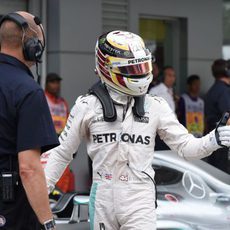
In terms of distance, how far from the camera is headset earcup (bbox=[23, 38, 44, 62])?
3422 millimetres

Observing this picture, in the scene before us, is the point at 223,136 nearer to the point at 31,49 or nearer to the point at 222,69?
the point at 31,49

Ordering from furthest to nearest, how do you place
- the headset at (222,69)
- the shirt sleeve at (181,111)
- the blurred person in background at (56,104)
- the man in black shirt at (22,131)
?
the shirt sleeve at (181,111)
the blurred person in background at (56,104)
the headset at (222,69)
the man in black shirt at (22,131)

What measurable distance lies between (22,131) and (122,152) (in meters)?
0.91

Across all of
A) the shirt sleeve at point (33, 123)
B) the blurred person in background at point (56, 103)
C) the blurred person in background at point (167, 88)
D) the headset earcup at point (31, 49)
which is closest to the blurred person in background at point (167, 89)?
the blurred person in background at point (167, 88)

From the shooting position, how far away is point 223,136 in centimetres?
392

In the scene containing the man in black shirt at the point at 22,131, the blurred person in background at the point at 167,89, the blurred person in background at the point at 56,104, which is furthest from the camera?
the blurred person in background at the point at 167,89

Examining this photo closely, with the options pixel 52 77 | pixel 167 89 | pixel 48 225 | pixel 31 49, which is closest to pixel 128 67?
pixel 31 49

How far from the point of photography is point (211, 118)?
9.31 meters

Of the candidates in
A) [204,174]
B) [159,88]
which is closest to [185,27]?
[159,88]

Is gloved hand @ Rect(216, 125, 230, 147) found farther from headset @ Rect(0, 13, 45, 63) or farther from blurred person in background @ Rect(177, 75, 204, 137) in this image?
blurred person in background @ Rect(177, 75, 204, 137)

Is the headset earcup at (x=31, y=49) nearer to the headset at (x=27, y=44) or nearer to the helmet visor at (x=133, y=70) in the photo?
the headset at (x=27, y=44)

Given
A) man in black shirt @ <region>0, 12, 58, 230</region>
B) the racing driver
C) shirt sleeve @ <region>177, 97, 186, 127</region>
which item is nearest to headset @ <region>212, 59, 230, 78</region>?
shirt sleeve @ <region>177, 97, 186, 127</region>

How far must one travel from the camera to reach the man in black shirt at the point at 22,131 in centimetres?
326

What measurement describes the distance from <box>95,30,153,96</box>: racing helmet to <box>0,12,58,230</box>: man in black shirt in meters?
0.69
